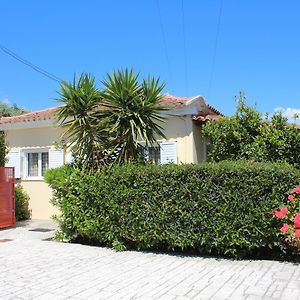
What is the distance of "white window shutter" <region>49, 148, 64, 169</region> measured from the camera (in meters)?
15.2

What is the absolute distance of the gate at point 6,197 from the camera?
43.2 ft

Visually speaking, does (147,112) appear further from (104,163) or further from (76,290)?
(76,290)

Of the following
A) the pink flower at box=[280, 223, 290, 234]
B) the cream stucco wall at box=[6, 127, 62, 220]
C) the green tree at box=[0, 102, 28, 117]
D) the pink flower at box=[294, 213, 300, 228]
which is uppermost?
the green tree at box=[0, 102, 28, 117]

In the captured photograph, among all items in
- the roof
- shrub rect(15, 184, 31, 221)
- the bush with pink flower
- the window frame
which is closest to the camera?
the bush with pink flower

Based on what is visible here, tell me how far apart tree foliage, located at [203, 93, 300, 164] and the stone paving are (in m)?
4.03

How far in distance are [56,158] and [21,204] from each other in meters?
2.30

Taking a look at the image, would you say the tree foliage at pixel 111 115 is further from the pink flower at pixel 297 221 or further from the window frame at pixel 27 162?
the window frame at pixel 27 162

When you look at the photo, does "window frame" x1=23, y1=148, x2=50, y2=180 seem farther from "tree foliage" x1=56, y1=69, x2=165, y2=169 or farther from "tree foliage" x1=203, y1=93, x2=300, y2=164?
"tree foliage" x1=203, y1=93, x2=300, y2=164

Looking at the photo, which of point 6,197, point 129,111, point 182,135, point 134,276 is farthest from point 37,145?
point 134,276

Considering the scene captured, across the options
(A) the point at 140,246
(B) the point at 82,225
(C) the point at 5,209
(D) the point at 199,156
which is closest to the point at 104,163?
(B) the point at 82,225

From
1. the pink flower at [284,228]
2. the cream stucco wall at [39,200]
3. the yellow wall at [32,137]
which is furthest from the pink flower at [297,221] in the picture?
the cream stucco wall at [39,200]

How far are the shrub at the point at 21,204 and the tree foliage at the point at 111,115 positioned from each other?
5971 millimetres

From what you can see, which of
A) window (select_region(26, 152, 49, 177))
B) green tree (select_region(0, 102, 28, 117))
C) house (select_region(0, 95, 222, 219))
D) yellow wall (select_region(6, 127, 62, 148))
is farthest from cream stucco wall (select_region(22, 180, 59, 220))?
green tree (select_region(0, 102, 28, 117))

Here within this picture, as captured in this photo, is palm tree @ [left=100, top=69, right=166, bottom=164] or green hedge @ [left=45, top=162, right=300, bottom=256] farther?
palm tree @ [left=100, top=69, right=166, bottom=164]
